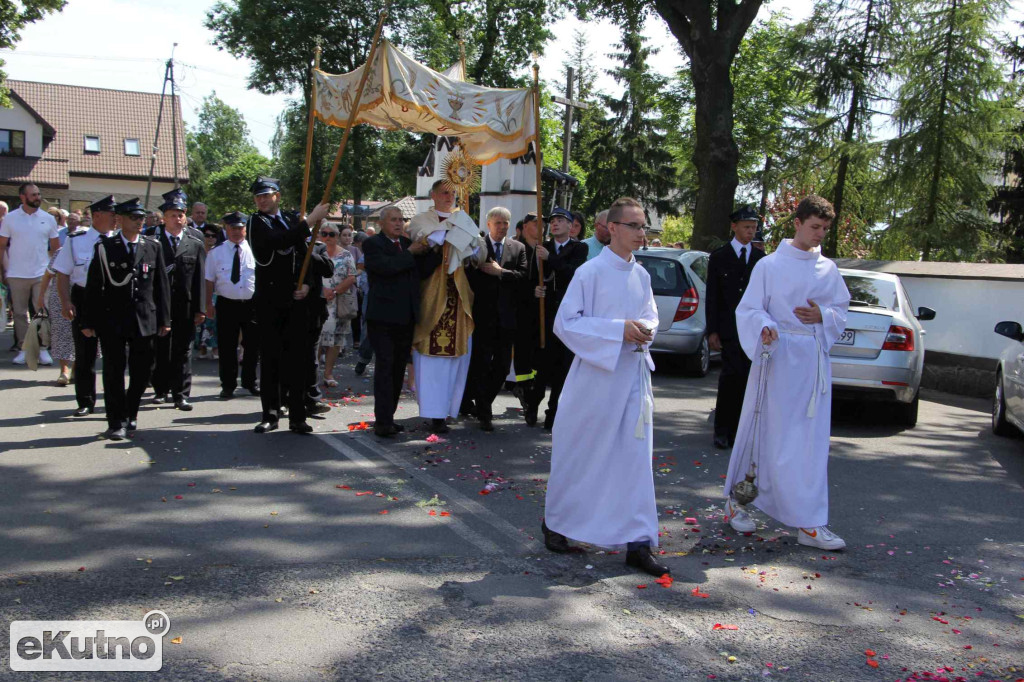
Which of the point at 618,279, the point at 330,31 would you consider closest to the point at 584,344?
the point at 618,279

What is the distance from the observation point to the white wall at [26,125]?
174 feet

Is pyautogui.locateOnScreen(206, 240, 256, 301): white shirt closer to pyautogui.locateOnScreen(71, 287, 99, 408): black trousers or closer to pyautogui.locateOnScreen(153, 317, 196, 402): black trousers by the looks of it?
pyautogui.locateOnScreen(153, 317, 196, 402): black trousers

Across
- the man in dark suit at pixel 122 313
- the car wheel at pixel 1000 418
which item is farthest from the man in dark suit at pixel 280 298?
the car wheel at pixel 1000 418

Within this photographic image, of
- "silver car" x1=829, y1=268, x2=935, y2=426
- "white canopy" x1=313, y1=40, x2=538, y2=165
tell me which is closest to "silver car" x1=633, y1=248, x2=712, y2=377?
"silver car" x1=829, y1=268, x2=935, y2=426

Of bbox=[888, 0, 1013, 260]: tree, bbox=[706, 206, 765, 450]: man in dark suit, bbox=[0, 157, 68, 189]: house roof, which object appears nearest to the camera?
bbox=[706, 206, 765, 450]: man in dark suit

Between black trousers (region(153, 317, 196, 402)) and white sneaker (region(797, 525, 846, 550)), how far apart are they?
6458 mm

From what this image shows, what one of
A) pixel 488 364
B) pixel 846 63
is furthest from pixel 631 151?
pixel 488 364

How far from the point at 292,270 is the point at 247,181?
7905cm

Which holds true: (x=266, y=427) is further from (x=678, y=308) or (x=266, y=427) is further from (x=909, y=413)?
(x=909, y=413)

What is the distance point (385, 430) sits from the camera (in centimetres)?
852

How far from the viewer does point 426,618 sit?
4387 millimetres

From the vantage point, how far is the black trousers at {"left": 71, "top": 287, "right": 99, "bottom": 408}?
8742 millimetres

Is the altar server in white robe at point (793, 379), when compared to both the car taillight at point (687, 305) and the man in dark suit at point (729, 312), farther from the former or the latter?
the car taillight at point (687, 305)

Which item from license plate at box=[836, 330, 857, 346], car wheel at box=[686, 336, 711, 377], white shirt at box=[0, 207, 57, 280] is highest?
white shirt at box=[0, 207, 57, 280]
